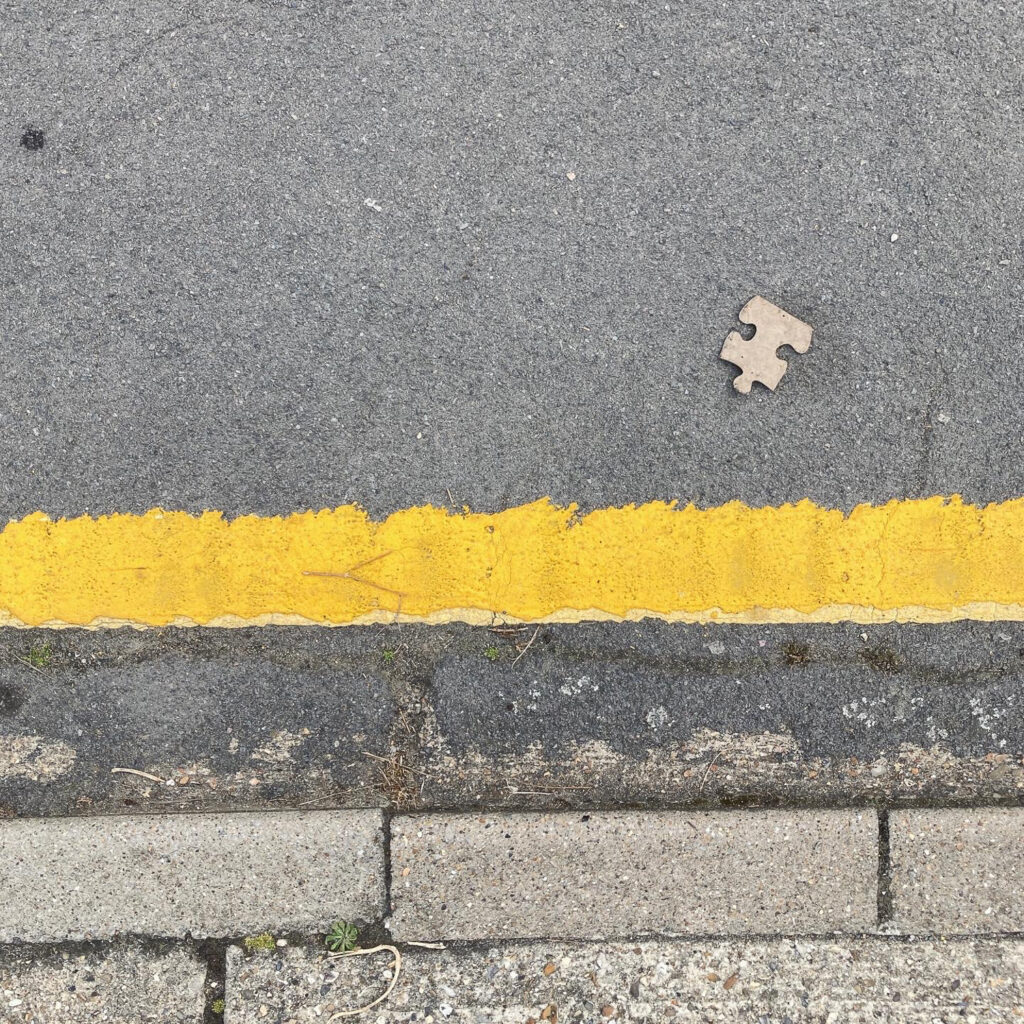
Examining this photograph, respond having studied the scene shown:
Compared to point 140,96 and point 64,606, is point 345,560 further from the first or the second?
point 140,96

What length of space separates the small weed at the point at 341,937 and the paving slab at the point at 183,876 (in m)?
0.03

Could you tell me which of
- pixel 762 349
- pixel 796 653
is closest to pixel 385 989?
pixel 796 653

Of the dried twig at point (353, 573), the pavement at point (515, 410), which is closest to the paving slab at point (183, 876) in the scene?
the pavement at point (515, 410)

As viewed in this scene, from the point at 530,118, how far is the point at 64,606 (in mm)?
2130

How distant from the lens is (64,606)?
7.97 ft

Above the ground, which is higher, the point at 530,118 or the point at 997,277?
the point at 530,118

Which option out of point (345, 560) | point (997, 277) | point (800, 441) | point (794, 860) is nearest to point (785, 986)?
point (794, 860)

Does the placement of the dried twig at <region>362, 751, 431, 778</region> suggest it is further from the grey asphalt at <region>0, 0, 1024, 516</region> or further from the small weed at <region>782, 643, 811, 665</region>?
the small weed at <region>782, 643, 811, 665</region>

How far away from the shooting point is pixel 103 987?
2.38m

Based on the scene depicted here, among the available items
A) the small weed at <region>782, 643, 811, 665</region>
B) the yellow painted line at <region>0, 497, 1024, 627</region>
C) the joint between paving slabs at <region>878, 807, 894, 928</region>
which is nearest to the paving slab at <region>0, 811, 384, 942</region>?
the yellow painted line at <region>0, 497, 1024, 627</region>

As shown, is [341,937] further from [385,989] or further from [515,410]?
[515,410]

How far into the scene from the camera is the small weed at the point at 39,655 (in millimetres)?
2430

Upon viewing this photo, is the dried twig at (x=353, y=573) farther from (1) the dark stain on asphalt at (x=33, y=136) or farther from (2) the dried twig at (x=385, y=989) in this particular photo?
(1) the dark stain on asphalt at (x=33, y=136)

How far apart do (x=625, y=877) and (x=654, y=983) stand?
33cm
